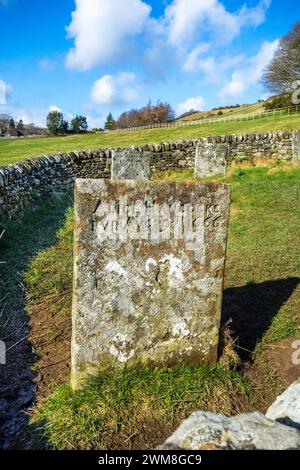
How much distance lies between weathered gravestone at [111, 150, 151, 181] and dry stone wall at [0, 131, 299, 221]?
8.53 ft

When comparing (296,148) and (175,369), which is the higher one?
(296,148)

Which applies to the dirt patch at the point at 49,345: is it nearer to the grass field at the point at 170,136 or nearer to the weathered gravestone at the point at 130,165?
the weathered gravestone at the point at 130,165

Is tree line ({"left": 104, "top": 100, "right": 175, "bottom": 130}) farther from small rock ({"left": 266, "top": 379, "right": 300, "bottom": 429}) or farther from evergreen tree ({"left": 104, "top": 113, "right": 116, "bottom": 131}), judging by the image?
small rock ({"left": 266, "top": 379, "right": 300, "bottom": 429})

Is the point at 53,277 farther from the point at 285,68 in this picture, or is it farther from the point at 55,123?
the point at 55,123

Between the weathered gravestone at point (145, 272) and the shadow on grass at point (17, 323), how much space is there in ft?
2.28

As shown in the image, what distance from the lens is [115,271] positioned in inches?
150

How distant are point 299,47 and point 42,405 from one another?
172 ft

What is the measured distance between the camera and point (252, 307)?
5773 mm

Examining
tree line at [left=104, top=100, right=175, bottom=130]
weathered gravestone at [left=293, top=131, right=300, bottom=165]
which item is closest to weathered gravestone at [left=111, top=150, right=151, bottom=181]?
weathered gravestone at [left=293, top=131, right=300, bottom=165]

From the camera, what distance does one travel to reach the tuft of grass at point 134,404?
131 inches

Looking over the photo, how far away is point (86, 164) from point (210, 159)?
527 centimetres

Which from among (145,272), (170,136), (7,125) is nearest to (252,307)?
(145,272)
